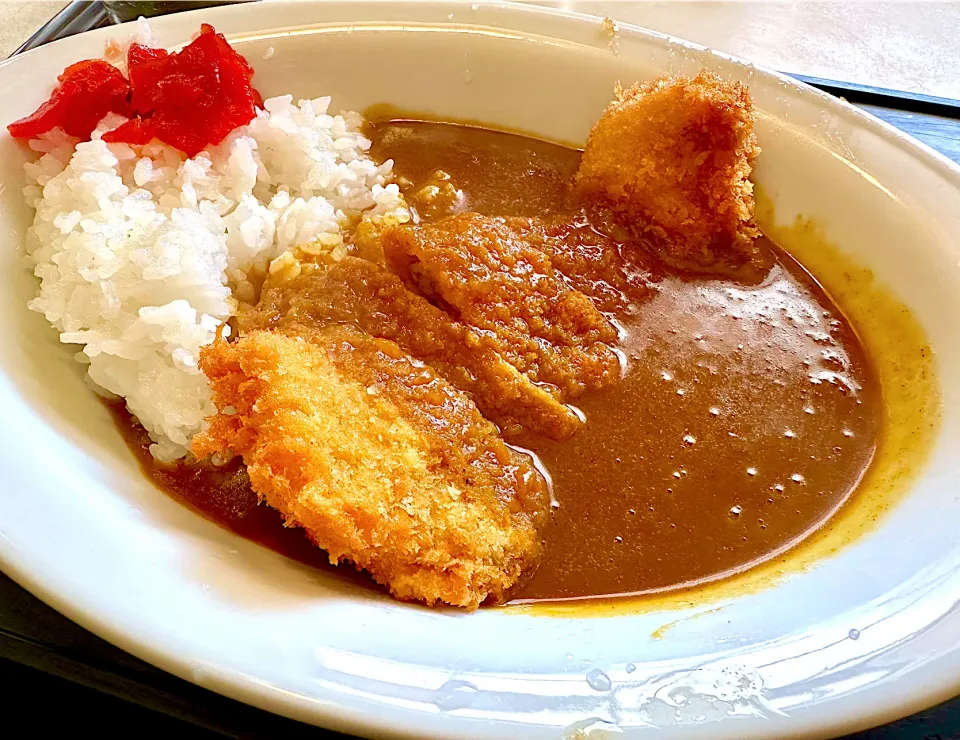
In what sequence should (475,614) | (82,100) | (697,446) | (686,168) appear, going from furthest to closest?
(686,168) → (82,100) → (697,446) → (475,614)

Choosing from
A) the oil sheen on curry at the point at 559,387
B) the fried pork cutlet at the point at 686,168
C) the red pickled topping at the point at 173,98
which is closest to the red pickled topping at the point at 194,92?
the red pickled topping at the point at 173,98

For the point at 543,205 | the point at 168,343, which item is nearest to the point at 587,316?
the point at 543,205

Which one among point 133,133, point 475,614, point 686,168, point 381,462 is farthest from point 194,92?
point 475,614

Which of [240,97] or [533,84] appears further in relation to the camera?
[533,84]

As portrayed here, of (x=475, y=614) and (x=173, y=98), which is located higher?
(x=173, y=98)

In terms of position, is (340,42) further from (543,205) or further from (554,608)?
(554,608)

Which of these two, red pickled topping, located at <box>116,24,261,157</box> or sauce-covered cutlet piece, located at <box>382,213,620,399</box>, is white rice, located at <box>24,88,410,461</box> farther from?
sauce-covered cutlet piece, located at <box>382,213,620,399</box>

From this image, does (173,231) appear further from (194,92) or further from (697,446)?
(697,446)

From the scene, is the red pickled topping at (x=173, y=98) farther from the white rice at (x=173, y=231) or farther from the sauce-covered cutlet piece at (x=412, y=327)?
the sauce-covered cutlet piece at (x=412, y=327)

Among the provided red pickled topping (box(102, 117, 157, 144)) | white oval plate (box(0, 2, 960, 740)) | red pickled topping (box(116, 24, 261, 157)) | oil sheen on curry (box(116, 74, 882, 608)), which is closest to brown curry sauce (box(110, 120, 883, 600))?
oil sheen on curry (box(116, 74, 882, 608))
